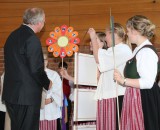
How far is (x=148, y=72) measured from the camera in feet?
8.51

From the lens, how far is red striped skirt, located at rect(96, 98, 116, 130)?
10.5ft

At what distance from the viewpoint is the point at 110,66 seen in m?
3.20

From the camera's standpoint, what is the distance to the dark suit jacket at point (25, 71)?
2.80 meters

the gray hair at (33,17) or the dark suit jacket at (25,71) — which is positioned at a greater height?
the gray hair at (33,17)

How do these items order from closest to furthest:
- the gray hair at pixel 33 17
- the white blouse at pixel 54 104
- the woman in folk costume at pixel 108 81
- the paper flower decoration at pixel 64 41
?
the gray hair at pixel 33 17
the woman in folk costume at pixel 108 81
the paper flower decoration at pixel 64 41
the white blouse at pixel 54 104

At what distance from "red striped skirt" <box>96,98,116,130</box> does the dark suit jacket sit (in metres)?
0.66

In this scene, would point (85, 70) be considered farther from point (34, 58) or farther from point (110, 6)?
point (110, 6)

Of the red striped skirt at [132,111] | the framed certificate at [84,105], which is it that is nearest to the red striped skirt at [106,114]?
the framed certificate at [84,105]

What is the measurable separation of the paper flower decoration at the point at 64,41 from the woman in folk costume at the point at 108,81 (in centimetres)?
43

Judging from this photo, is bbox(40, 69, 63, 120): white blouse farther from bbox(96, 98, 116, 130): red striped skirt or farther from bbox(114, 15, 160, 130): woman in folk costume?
bbox(114, 15, 160, 130): woman in folk costume

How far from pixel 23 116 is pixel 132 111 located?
2.74ft

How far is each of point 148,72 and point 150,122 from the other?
1.23 feet

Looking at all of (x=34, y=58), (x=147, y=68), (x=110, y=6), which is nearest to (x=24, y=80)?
(x=34, y=58)

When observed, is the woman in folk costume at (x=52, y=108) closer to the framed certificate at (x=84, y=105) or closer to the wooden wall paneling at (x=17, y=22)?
the framed certificate at (x=84, y=105)
